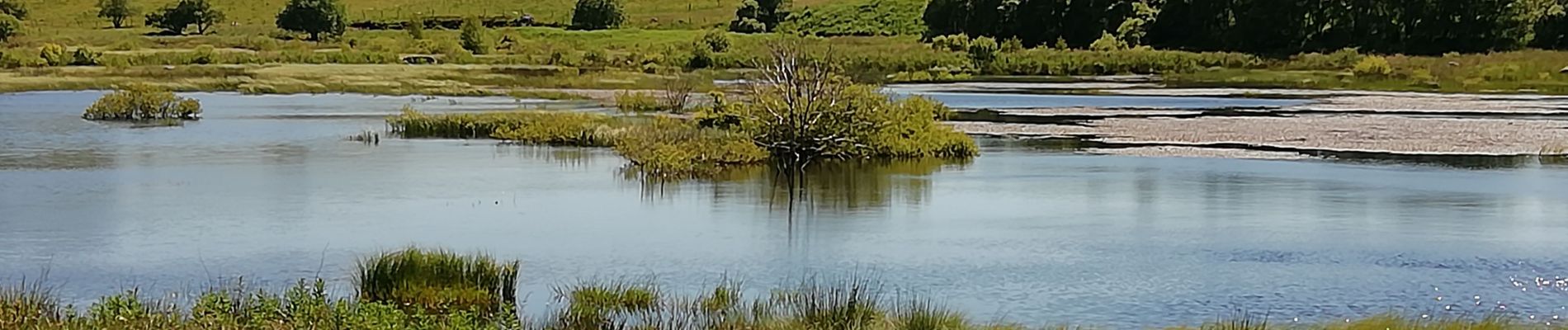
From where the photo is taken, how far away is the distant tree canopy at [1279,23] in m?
60.9

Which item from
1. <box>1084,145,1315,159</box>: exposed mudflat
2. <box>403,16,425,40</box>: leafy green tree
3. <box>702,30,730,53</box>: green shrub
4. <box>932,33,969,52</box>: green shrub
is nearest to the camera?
<box>1084,145,1315,159</box>: exposed mudflat

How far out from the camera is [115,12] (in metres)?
94.6

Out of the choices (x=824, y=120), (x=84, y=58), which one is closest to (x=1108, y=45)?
(x=84, y=58)

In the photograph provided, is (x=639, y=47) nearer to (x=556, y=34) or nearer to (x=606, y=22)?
(x=556, y=34)

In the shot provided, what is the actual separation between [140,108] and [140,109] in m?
0.02

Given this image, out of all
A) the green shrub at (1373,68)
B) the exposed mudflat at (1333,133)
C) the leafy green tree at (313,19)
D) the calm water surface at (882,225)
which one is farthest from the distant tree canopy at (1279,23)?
the calm water surface at (882,225)

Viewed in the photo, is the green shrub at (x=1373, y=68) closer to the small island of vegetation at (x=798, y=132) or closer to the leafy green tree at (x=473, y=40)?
the small island of vegetation at (x=798, y=132)

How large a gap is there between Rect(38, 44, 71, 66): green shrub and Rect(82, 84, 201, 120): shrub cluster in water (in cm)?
2657

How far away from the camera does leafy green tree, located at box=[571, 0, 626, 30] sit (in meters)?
95.7

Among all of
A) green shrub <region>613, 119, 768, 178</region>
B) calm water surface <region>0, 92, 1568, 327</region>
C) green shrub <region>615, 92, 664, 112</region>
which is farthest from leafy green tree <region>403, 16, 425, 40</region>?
green shrub <region>613, 119, 768, 178</region>

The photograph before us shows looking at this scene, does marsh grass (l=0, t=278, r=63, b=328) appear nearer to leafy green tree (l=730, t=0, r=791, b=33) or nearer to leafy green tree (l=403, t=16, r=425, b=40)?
leafy green tree (l=403, t=16, r=425, b=40)

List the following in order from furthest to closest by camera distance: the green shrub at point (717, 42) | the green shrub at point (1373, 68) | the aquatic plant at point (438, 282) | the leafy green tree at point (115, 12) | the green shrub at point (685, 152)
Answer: the leafy green tree at point (115, 12) → the green shrub at point (717, 42) → the green shrub at point (1373, 68) → the green shrub at point (685, 152) → the aquatic plant at point (438, 282)

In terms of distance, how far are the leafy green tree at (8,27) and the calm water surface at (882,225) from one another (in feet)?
180

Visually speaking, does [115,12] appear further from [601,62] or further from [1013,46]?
[1013,46]
